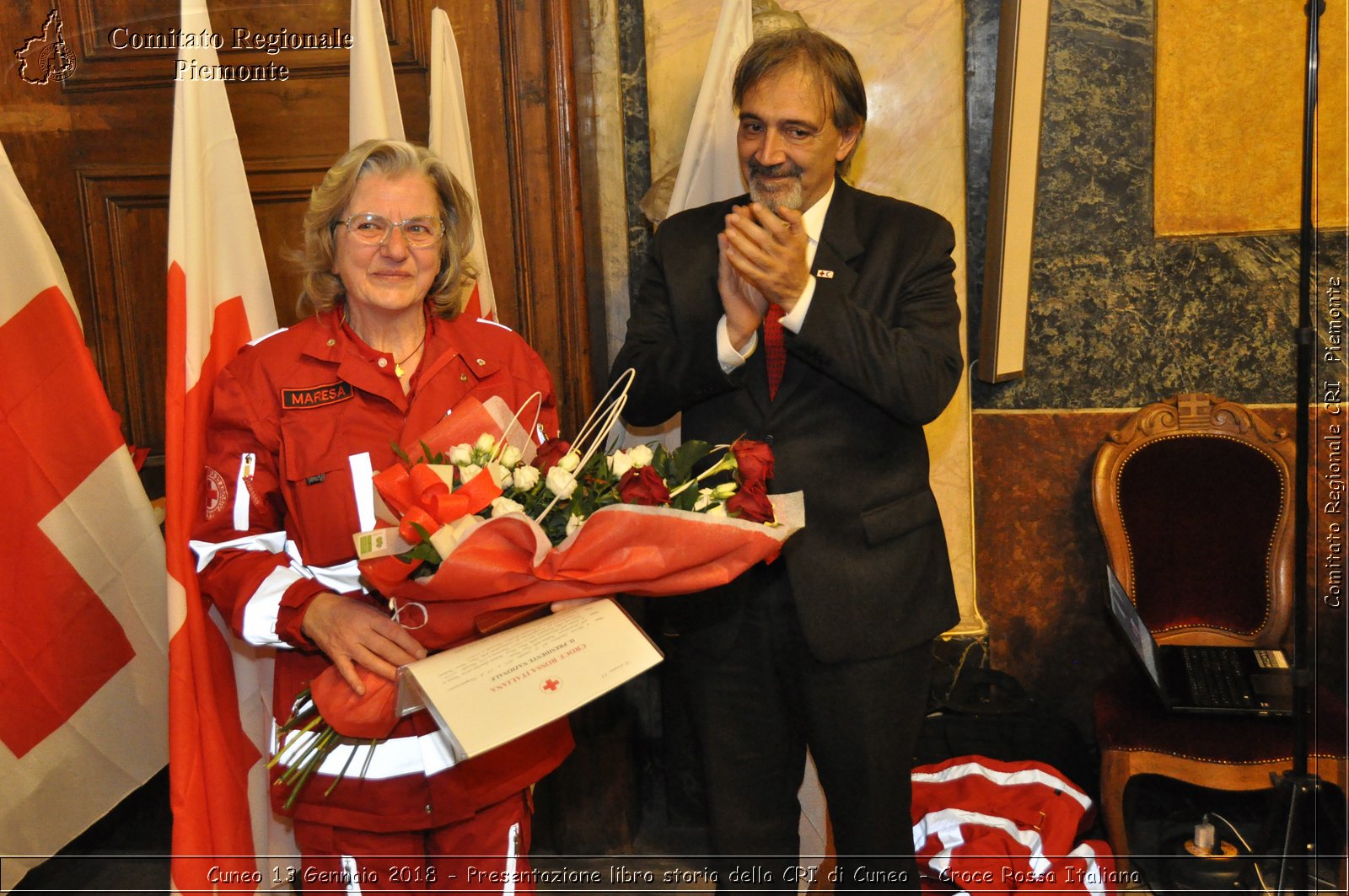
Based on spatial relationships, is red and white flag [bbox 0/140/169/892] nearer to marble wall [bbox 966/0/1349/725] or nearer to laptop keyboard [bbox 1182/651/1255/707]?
marble wall [bbox 966/0/1349/725]

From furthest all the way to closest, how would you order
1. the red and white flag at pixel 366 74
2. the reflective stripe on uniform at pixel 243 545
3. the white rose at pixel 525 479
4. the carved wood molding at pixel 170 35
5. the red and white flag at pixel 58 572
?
the carved wood molding at pixel 170 35, the red and white flag at pixel 366 74, the red and white flag at pixel 58 572, the reflective stripe on uniform at pixel 243 545, the white rose at pixel 525 479

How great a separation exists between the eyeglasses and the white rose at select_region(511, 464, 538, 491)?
0.55m

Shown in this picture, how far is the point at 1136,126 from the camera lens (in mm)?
3041

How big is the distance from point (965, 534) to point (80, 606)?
90.6 inches

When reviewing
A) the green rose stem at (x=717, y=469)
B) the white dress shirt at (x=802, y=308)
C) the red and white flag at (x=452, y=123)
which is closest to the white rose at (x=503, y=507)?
the green rose stem at (x=717, y=469)

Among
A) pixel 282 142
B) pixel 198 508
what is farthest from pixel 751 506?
pixel 282 142

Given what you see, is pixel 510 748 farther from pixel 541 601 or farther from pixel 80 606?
pixel 80 606

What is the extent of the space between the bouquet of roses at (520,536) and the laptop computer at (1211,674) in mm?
1540

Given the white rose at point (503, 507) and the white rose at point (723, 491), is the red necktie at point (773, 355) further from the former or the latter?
the white rose at point (503, 507)

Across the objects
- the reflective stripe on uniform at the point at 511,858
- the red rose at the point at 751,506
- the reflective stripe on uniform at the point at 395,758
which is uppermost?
the red rose at the point at 751,506

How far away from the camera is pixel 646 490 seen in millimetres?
1573

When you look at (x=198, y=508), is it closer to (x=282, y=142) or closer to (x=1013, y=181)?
(x=282, y=142)

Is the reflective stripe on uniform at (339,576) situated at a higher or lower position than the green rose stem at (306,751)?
higher

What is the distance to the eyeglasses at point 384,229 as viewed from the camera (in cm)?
190
